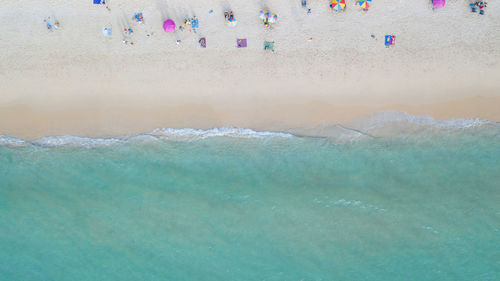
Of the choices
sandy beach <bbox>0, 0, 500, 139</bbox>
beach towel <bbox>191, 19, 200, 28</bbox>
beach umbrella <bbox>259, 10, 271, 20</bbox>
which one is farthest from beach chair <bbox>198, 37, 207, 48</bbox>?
beach umbrella <bbox>259, 10, 271, 20</bbox>

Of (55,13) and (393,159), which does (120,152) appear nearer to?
(55,13)

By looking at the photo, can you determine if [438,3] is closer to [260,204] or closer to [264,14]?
[264,14]

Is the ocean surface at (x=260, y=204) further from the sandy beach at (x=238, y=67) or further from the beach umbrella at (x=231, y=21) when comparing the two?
the beach umbrella at (x=231, y=21)

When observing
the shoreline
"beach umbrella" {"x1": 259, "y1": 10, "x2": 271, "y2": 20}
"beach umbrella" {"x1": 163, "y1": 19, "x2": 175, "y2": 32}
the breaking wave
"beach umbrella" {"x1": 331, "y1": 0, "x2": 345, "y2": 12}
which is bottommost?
the breaking wave

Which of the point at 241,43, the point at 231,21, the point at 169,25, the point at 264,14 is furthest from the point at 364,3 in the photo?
the point at 169,25

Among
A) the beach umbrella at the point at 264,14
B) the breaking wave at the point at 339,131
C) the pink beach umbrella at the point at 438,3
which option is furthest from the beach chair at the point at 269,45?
the pink beach umbrella at the point at 438,3

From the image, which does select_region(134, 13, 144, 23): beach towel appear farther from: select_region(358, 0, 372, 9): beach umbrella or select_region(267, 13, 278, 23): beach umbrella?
select_region(358, 0, 372, 9): beach umbrella
